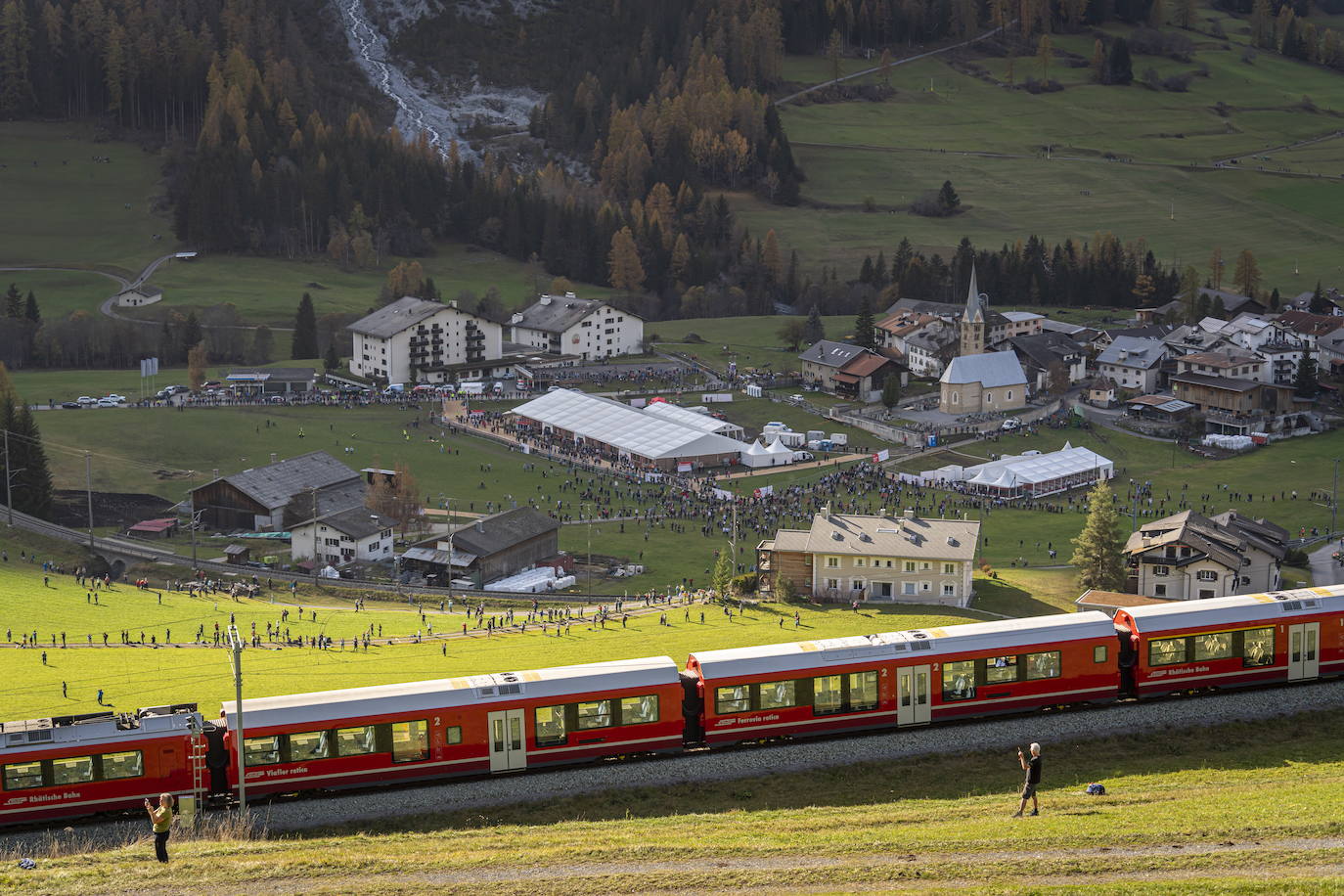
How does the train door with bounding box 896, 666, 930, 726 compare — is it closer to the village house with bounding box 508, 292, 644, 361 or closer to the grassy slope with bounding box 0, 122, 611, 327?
the village house with bounding box 508, 292, 644, 361

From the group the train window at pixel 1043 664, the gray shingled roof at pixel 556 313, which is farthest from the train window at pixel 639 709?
the gray shingled roof at pixel 556 313

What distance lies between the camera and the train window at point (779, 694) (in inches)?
1588

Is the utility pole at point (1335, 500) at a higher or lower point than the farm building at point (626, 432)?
higher

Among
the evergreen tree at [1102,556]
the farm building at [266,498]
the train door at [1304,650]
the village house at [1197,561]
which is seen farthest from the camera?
the farm building at [266,498]

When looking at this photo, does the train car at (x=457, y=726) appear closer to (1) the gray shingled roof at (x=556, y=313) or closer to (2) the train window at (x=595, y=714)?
(2) the train window at (x=595, y=714)

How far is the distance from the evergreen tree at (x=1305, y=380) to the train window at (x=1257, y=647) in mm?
92451

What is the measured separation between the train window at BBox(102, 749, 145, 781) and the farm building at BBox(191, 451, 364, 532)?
59.6m

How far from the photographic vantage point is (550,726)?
3919cm

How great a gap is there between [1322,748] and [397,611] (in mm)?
47095

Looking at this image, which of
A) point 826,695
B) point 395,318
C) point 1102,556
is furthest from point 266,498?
point 826,695

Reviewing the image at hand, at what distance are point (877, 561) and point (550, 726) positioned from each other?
110 ft

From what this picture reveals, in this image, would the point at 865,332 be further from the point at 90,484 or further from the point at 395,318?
the point at 90,484

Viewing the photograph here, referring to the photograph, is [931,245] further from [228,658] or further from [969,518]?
[228,658]

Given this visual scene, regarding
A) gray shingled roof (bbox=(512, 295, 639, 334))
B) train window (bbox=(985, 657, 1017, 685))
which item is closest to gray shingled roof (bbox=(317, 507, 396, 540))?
train window (bbox=(985, 657, 1017, 685))
